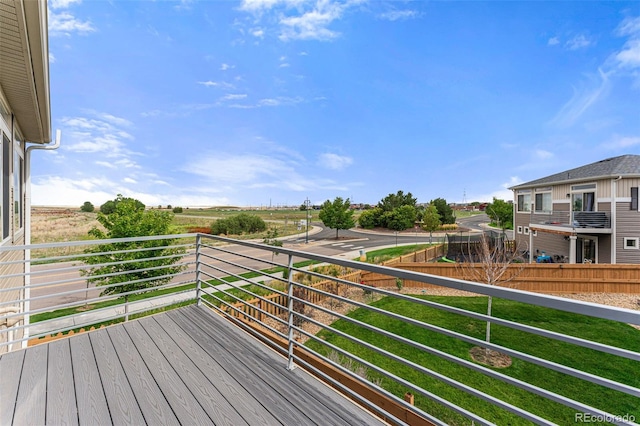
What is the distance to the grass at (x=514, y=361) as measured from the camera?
466cm

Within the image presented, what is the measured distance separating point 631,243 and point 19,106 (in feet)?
62.2

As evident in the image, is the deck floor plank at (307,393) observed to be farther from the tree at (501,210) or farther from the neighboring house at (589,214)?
the tree at (501,210)

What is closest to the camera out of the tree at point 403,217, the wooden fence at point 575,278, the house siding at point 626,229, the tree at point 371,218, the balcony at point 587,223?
the wooden fence at point 575,278

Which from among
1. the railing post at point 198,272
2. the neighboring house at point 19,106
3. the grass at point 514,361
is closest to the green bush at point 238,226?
the grass at point 514,361

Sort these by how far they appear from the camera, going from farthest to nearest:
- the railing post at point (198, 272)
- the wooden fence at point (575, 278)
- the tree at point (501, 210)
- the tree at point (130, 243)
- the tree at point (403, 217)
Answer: the tree at point (403, 217) → the tree at point (501, 210) → the wooden fence at point (575, 278) → the tree at point (130, 243) → the railing post at point (198, 272)

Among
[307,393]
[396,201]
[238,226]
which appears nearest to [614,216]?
[307,393]

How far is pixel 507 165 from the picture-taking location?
2603cm

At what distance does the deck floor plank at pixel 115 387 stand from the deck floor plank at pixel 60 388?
0.18 meters

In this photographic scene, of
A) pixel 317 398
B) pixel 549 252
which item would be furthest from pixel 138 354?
pixel 549 252

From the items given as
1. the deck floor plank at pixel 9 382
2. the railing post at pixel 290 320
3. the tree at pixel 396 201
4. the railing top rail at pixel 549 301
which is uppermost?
the tree at pixel 396 201

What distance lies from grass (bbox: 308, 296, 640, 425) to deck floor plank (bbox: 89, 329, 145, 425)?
Result: 4147mm

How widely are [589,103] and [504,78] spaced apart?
20.9 ft

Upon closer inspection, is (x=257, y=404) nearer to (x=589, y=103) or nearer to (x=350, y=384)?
(x=350, y=384)

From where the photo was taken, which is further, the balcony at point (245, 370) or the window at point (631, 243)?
the window at point (631, 243)
